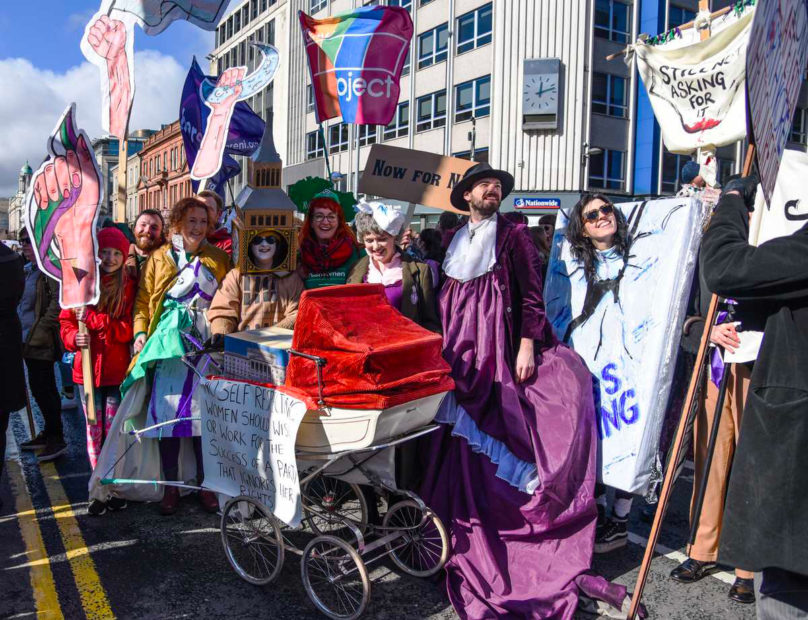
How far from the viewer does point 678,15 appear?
27578mm

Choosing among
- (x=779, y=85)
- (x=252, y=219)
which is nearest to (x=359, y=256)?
(x=252, y=219)

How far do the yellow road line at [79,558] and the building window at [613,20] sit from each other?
26.6 meters

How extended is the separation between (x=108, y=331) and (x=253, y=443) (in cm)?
195

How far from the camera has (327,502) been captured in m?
4.23

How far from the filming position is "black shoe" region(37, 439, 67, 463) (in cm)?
562

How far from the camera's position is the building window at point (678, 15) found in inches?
1072

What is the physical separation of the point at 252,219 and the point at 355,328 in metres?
1.43

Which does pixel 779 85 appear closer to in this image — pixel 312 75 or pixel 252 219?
pixel 252 219

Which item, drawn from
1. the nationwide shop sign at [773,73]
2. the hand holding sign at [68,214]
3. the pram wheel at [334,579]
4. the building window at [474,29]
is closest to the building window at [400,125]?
the building window at [474,29]

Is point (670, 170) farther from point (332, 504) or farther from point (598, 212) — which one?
point (332, 504)

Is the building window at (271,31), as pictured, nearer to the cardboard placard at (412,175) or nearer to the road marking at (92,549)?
the cardboard placard at (412,175)

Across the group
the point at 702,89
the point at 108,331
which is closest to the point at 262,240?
the point at 108,331

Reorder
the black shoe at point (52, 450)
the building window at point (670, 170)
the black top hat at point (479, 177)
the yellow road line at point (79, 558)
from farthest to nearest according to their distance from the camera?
the building window at point (670, 170) < the black shoe at point (52, 450) < the black top hat at point (479, 177) < the yellow road line at point (79, 558)

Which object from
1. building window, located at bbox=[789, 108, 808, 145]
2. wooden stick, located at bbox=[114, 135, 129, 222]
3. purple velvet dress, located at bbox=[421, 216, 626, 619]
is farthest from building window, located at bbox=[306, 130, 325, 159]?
purple velvet dress, located at bbox=[421, 216, 626, 619]
